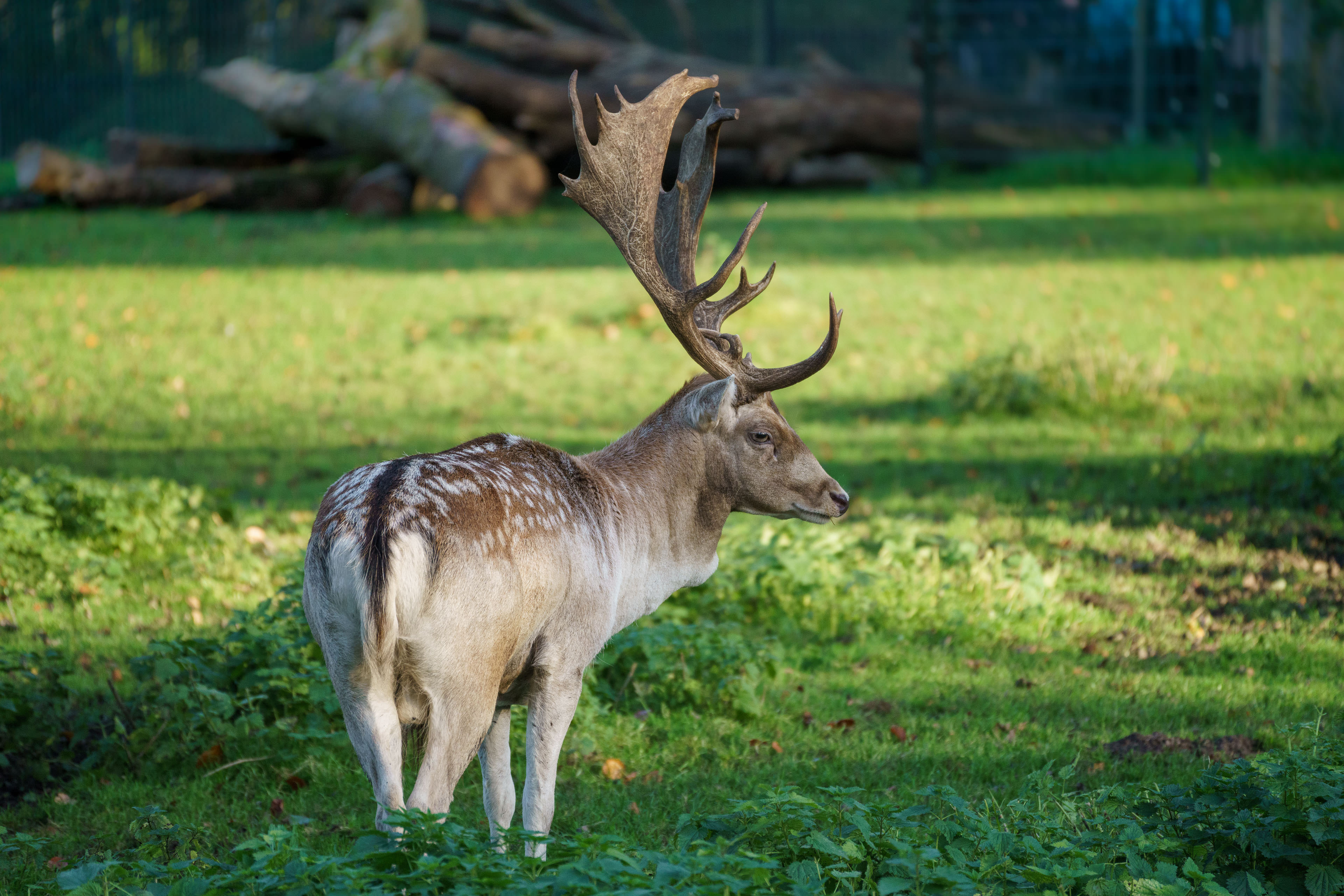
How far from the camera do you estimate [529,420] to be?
35.9ft

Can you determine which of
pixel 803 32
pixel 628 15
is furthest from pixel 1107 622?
pixel 628 15

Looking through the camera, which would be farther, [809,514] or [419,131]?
[419,131]

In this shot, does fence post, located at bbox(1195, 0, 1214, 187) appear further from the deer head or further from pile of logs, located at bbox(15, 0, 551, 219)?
the deer head

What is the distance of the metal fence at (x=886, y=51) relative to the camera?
21516mm

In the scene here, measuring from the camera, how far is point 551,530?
13.8ft

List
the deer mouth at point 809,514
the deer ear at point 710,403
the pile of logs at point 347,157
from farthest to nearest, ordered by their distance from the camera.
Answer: the pile of logs at point 347,157 < the deer mouth at point 809,514 < the deer ear at point 710,403

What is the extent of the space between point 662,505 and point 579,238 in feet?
44.3

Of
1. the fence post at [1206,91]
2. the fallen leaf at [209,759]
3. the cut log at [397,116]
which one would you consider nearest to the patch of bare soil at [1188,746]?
the fallen leaf at [209,759]

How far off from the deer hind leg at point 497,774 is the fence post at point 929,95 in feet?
60.1

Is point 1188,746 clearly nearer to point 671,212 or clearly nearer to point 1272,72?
point 671,212

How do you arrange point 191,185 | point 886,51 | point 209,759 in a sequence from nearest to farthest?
1. point 209,759
2. point 191,185
3. point 886,51

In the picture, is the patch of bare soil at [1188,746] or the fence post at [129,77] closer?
the patch of bare soil at [1188,746]

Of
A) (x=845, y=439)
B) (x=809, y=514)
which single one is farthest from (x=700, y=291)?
(x=845, y=439)

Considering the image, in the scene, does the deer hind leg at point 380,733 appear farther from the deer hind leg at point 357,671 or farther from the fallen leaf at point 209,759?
the fallen leaf at point 209,759
